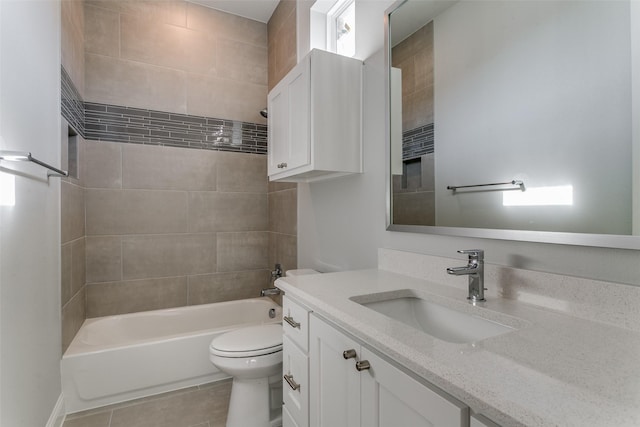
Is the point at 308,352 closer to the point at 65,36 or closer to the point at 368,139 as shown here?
the point at 368,139

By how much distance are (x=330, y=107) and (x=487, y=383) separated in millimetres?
1428

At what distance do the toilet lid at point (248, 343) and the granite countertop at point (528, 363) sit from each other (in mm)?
856

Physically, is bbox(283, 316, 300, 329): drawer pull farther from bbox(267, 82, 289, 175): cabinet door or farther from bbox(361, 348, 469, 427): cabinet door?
bbox(267, 82, 289, 175): cabinet door

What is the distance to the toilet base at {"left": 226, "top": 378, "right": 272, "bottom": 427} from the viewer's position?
1.69 meters

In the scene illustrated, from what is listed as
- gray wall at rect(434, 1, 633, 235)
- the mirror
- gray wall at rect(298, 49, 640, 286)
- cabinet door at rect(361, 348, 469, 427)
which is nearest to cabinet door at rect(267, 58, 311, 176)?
gray wall at rect(298, 49, 640, 286)

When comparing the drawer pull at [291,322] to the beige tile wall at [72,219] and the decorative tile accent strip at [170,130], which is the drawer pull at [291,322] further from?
the decorative tile accent strip at [170,130]

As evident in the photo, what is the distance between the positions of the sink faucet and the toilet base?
1.24 metres

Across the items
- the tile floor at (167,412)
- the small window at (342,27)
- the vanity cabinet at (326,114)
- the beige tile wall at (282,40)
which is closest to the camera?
the vanity cabinet at (326,114)

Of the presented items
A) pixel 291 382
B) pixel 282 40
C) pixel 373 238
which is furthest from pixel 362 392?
pixel 282 40

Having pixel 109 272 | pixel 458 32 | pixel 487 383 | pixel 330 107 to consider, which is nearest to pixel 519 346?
pixel 487 383

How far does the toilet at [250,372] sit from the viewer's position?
167 cm

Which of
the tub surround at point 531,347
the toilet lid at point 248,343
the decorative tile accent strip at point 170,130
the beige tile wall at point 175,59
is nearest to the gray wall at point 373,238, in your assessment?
the tub surround at point 531,347

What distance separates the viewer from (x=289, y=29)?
261 centimetres

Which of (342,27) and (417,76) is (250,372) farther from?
(342,27)
